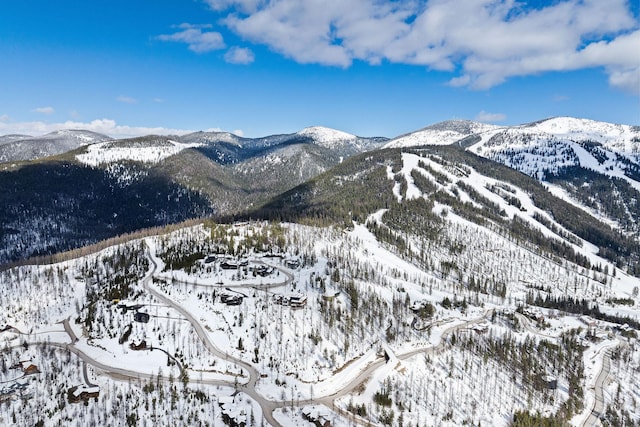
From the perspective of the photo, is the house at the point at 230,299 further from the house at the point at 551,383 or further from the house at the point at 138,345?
the house at the point at 551,383

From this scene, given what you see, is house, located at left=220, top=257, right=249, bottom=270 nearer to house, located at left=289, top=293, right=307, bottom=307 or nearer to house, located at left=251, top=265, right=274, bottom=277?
A: house, located at left=251, top=265, right=274, bottom=277

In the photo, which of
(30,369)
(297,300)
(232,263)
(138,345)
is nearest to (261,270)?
(232,263)

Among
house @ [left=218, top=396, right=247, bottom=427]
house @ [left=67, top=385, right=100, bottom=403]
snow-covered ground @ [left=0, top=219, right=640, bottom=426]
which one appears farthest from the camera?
snow-covered ground @ [left=0, top=219, right=640, bottom=426]

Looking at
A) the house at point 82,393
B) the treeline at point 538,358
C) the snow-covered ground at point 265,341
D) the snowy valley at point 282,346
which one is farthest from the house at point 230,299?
the treeline at point 538,358

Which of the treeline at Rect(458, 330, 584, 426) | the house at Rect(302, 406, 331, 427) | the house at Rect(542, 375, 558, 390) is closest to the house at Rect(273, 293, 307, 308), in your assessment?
the house at Rect(302, 406, 331, 427)

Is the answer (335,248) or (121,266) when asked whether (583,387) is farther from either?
(121,266)

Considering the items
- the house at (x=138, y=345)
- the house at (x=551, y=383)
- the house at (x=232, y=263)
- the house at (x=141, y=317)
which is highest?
the house at (x=232, y=263)

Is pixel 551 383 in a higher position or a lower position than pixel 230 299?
lower

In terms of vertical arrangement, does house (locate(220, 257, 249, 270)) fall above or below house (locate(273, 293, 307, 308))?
above

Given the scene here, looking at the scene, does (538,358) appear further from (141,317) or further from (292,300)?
(141,317)

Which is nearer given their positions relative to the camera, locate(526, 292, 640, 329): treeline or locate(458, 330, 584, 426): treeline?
locate(458, 330, 584, 426): treeline

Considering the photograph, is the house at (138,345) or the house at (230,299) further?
the house at (230,299)
